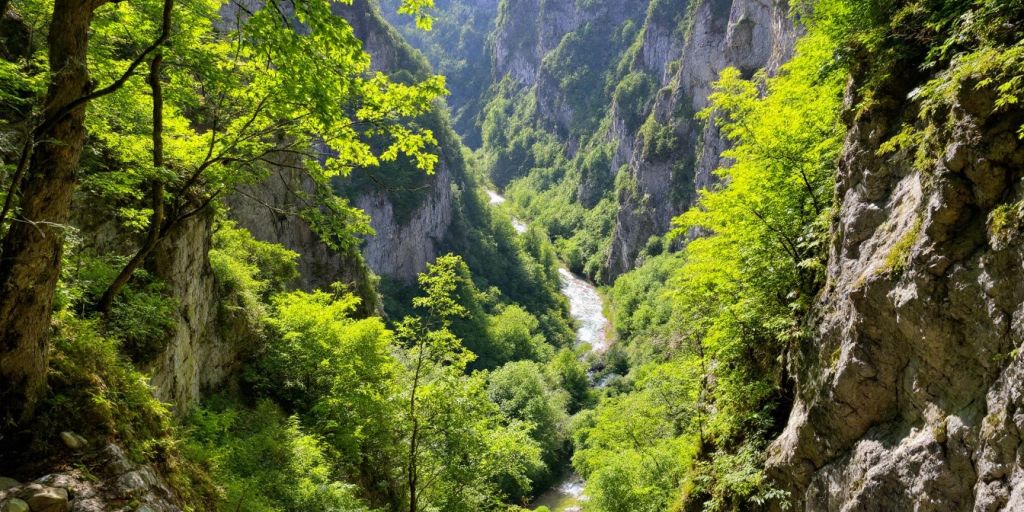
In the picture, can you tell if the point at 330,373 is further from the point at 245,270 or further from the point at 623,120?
the point at 623,120

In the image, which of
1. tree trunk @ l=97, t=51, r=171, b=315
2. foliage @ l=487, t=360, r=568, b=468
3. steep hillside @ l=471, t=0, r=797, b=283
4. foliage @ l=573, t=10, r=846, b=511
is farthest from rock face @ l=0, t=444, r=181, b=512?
steep hillside @ l=471, t=0, r=797, b=283

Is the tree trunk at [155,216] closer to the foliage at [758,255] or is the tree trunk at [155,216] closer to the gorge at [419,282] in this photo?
the gorge at [419,282]

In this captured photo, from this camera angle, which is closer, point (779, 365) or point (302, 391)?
point (779, 365)

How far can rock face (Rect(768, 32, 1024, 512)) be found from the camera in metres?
5.48

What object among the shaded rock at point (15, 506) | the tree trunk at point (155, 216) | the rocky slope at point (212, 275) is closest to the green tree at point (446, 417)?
the rocky slope at point (212, 275)

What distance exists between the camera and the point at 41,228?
4742mm

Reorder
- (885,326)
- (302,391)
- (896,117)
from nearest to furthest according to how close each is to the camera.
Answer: (885,326)
(896,117)
(302,391)

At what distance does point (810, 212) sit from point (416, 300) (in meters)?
8.51

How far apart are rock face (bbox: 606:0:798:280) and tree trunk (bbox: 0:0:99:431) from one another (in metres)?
82.1

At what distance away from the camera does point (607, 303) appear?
10256 cm

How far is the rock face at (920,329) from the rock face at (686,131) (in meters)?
76.1

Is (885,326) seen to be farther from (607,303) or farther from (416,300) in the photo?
(607,303)

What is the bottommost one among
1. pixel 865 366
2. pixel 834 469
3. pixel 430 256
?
pixel 834 469

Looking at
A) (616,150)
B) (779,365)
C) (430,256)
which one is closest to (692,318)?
(779,365)
